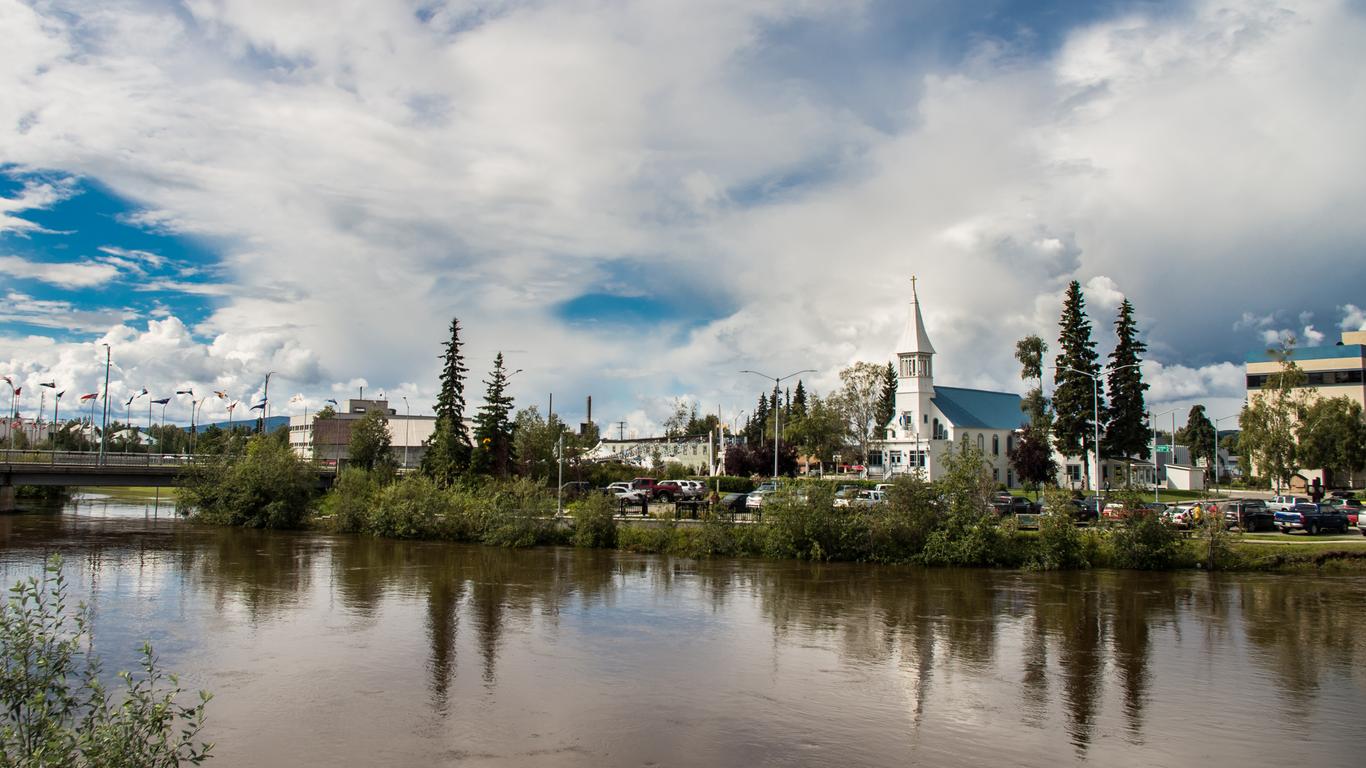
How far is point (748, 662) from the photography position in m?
23.9

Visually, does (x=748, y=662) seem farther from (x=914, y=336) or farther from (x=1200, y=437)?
(x=1200, y=437)

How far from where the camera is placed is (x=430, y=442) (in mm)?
79688

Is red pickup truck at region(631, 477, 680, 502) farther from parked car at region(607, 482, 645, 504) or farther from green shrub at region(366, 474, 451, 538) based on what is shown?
green shrub at region(366, 474, 451, 538)

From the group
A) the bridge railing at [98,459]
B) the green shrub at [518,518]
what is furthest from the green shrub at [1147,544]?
the bridge railing at [98,459]

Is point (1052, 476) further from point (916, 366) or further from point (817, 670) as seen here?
point (817, 670)

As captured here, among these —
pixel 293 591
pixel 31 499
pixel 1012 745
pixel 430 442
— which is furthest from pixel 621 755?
pixel 31 499

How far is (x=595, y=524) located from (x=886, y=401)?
78.2 meters

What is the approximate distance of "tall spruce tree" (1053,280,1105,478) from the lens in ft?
254

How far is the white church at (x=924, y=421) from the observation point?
101m

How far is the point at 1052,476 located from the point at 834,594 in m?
60.4

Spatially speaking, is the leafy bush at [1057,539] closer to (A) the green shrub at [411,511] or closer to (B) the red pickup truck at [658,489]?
(B) the red pickup truck at [658,489]

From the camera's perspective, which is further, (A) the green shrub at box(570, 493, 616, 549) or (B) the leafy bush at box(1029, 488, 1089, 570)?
(A) the green shrub at box(570, 493, 616, 549)

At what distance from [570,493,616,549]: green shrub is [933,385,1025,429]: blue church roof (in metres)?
62.1

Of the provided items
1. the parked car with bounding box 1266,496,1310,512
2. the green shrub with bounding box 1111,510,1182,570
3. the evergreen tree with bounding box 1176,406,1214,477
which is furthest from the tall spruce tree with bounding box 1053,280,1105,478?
the evergreen tree with bounding box 1176,406,1214,477
